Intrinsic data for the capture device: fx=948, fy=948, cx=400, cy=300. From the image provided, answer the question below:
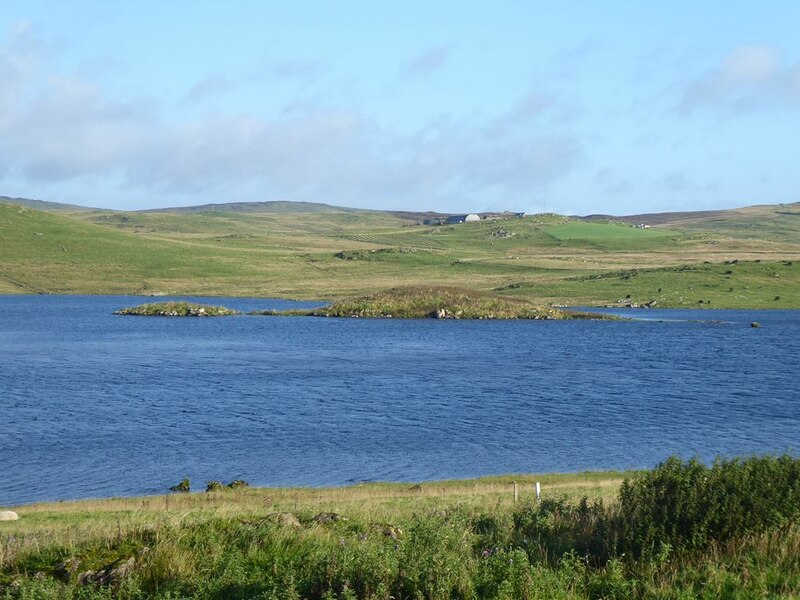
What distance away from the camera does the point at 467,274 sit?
180 meters

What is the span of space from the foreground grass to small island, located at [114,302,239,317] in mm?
113502

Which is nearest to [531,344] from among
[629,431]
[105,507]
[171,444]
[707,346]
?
[707,346]

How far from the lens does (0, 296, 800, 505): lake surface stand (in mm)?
38406

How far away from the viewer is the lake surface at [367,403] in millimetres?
38406

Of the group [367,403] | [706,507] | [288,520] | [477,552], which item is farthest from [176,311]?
[706,507]

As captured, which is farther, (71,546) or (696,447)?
(696,447)

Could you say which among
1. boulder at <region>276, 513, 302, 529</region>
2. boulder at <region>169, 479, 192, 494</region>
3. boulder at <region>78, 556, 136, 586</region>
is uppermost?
boulder at <region>78, 556, 136, 586</region>

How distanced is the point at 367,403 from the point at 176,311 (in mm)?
81864

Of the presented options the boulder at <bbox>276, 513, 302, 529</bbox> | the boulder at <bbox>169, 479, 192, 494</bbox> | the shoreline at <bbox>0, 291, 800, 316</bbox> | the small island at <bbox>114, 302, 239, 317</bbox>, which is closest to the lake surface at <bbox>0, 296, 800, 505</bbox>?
the boulder at <bbox>169, 479, 192, 494</bbox>

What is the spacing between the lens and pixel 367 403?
54.8 m

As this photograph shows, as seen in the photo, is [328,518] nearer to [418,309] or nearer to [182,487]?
[182,487]

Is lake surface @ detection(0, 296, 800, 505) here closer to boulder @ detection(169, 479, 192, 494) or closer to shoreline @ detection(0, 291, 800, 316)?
boulder @ detection(169, 479, 192, 494)

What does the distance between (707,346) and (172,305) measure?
74365 mm

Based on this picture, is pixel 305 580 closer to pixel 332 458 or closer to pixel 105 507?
pixel 105 507
